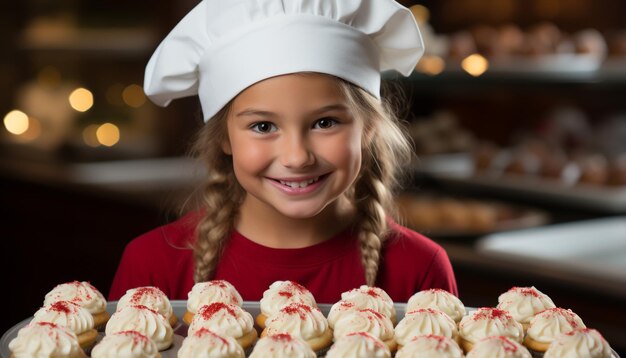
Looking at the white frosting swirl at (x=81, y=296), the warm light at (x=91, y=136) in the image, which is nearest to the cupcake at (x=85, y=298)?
the white frosting swirl at (x=81, y=296)

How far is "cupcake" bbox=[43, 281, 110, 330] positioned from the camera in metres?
1.69

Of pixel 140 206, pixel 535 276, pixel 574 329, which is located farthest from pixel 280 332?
pixel 140 206

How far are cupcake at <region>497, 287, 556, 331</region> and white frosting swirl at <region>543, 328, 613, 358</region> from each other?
26cm

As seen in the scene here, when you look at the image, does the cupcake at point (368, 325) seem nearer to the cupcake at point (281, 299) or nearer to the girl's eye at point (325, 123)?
the cupcake at point (281, 299)

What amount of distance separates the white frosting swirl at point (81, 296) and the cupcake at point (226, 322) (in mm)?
191

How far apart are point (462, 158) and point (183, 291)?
2.12 meters

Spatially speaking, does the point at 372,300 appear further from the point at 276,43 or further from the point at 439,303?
the point at 276,43

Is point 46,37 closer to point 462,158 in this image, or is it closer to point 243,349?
point 462,158

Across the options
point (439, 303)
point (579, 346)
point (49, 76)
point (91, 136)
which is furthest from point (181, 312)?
point (49, 76)

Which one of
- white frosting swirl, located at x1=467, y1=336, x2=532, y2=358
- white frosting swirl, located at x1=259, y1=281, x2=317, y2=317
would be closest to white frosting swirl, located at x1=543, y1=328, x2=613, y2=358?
white frosting swirl, located at x1=467, y1=336, x2=532, y2=358

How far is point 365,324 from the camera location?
157 centimetres

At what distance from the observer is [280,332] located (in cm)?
154

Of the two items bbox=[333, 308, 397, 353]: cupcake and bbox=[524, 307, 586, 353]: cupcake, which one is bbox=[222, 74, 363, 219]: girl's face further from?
bbox=[524, 307, 586, 353]: cupcake

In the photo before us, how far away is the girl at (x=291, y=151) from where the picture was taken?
177 centimetres
